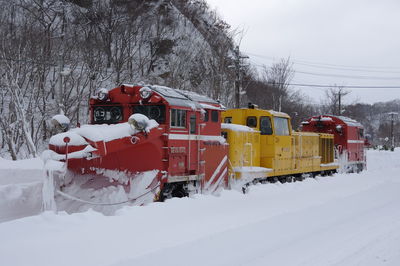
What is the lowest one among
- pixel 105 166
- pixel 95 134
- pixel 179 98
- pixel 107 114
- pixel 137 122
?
pixel 105 166

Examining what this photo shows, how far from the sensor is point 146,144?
373 inches

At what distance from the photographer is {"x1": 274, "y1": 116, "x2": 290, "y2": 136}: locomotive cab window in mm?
15539

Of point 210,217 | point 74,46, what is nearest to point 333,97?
point 74,46

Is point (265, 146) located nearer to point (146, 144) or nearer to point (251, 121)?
point (251, 121)

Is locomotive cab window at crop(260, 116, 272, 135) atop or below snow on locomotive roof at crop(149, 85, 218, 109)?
below

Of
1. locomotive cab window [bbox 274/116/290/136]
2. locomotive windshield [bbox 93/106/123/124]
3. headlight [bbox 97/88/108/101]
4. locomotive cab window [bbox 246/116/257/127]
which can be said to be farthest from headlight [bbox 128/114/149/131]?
locomotive cab window [bbox 274/116/290/136]

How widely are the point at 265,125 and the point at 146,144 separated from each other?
7.04m

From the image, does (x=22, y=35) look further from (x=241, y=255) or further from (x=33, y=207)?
(x=241, y=255)

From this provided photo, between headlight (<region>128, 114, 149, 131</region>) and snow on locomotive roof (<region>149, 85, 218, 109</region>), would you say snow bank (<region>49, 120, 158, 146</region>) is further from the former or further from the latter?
snow on locomotive roof (<region>149, 85, 218, 109</region>)

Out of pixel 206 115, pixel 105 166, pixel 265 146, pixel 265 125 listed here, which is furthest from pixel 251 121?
pixel 105 166

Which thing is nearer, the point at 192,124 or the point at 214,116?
the point at 192,124

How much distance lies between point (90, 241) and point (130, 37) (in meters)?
25.4

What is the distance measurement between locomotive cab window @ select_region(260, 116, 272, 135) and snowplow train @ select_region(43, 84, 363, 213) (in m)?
1.67

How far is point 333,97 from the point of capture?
6519 cm
